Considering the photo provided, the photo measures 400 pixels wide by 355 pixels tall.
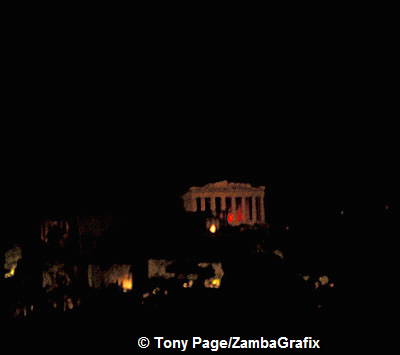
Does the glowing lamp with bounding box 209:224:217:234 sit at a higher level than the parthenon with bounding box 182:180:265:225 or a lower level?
lower

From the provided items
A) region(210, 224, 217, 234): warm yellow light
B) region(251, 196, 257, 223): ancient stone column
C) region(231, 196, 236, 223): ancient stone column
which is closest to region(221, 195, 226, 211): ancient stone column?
region(231, 196, 236, 223): ancient stone column

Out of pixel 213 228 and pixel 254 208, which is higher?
pixel 254 208

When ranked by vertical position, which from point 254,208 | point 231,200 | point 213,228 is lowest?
point 213,228

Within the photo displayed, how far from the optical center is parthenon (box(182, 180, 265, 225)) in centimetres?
510

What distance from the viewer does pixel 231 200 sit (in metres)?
5.16

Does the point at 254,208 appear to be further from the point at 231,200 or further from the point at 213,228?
the point at 213,228

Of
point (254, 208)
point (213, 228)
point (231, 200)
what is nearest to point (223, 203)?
point (231, 200)

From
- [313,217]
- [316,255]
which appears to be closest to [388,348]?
[316,255]

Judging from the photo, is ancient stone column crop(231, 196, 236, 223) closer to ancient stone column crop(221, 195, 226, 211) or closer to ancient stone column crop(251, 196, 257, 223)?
ancient stone column crop(221, 195, 226, 211)

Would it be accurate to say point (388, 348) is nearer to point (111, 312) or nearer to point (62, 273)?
point (111, 312)

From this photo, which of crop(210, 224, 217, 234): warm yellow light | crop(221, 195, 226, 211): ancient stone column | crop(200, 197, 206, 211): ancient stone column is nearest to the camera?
crop(210, 224, 217, 234): warm yellow light

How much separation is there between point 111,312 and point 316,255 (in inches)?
79.7

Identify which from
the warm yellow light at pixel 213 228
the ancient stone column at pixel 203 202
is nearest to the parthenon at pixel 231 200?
the ancient stone column at pixel 203 202

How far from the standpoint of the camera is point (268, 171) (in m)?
5.35
